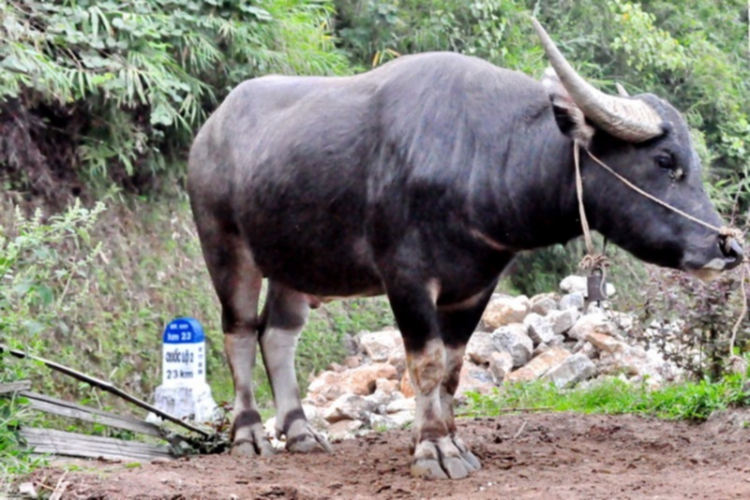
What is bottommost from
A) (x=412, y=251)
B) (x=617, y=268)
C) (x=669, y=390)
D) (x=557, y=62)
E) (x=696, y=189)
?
(x=617, y=268)

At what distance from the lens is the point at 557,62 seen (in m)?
4.66

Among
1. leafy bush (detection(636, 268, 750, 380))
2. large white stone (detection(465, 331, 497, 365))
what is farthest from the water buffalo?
large white stone (detection(465, 331, 497, 365))

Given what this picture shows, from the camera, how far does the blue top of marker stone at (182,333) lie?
26.6ft

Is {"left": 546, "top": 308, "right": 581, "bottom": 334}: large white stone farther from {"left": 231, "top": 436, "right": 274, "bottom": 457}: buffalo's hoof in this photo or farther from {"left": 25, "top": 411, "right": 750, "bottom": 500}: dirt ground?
{"left": 231, "top": 436, "right": 274, "bottom": 457}: buffalo's hoof

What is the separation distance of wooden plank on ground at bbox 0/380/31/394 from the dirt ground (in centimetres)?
48

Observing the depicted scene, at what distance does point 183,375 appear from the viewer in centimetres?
807

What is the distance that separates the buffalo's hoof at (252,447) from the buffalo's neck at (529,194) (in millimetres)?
1779

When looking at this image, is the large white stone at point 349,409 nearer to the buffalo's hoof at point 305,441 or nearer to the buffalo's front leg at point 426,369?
the buffalo's hoof at point 305,441

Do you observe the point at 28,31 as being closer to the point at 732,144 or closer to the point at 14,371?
the point at 14,371

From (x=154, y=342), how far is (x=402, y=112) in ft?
14.7

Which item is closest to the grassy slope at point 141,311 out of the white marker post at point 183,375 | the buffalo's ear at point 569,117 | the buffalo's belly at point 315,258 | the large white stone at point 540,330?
the white marker post at point 183,375

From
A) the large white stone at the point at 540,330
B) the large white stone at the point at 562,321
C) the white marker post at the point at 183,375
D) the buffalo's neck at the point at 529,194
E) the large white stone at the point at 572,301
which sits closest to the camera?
the buffalo's neck at the point at 529,194

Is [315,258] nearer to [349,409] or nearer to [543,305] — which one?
[349,409]

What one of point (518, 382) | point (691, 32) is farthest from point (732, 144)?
point (518, 382)
